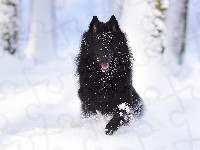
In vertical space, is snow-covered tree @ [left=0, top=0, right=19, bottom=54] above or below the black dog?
above

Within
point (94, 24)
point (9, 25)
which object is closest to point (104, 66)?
point (94, 24)

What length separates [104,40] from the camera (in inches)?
246

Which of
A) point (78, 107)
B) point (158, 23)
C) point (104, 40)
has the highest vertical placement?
point (158, 23)

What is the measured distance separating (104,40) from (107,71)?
1.49 ft

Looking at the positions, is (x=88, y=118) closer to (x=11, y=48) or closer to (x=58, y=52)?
(x=11, y=48)

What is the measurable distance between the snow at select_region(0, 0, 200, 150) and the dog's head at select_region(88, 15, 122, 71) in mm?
987

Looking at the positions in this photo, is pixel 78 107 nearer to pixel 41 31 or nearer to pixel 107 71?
pixel 107 71

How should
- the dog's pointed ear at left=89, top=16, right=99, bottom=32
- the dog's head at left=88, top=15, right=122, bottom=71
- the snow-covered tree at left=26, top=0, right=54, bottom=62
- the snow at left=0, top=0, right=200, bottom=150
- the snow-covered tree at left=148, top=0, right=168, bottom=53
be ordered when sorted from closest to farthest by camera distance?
1. the snow at left=0, top=0, right=200, bottom=150
2. the dog's head at left=88, top=15, right=122, bottom=71
3. the dog's pointed ear at left=89, top=16, right=99, bottom=32
4. the snow-covered tree at left=148, top=0, right=168, bottom=53
5. the snow-covered tree at left=26, top=0, right=54, bottom=62

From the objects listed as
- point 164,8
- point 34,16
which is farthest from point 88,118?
point 34,16

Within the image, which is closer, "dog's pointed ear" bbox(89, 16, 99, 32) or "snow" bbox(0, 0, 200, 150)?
"snow" bbox(0, 0, 200, 150)

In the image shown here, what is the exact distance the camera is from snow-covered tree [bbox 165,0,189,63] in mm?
11508

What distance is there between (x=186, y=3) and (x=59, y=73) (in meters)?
3.82

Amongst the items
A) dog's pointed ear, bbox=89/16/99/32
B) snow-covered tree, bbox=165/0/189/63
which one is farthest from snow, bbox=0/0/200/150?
dog's pointed ear, bbox=89/16/99/32

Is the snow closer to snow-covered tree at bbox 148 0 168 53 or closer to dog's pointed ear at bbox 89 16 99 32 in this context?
snow-covered tree at bbox 148 0 168 53
